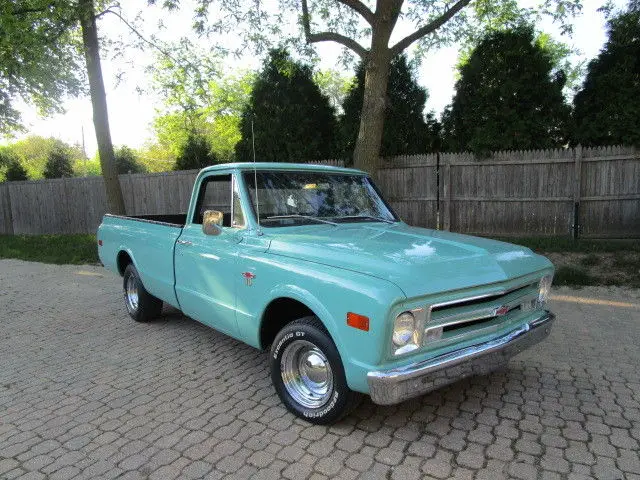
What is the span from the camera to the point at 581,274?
24.3ft

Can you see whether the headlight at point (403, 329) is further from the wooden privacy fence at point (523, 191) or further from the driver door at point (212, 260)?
the wooden privacy fence at point (523, 191)

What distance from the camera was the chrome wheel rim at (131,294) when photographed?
5.95 meters

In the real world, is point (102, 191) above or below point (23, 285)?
above

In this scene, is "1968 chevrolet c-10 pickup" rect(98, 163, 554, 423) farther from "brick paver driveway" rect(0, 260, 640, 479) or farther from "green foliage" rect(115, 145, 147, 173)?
"green foliage" rect(115, 145, 147, 173)

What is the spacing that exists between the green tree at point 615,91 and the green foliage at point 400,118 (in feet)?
11.9

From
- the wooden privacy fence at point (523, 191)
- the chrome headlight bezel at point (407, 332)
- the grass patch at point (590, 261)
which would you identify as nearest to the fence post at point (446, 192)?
the wooden privacy fence at point (523, 191)

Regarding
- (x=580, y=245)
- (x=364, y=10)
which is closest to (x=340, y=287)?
(x=580, y=245)

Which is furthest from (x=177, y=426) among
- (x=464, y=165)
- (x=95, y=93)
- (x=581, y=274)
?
(x=95, y=93)

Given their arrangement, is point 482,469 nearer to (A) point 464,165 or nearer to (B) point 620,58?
(A) point 464,165

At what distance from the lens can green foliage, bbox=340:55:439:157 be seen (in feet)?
39.8

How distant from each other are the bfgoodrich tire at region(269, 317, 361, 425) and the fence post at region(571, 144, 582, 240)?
8.84 m

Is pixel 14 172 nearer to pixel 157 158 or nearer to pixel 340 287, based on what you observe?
pixel 340 287

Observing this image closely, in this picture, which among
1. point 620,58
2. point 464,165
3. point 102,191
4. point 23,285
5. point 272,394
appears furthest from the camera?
point 102,191

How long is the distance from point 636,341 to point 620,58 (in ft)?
26.4
